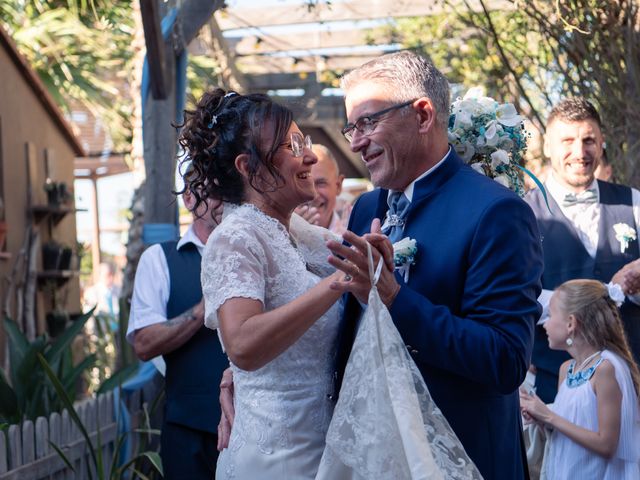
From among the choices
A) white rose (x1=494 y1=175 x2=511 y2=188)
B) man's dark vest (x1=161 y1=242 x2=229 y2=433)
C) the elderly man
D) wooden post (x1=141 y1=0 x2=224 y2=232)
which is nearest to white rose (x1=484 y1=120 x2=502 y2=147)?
white rose (x1=494 y1=175 x2=511 y2=188)

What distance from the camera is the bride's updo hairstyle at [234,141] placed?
2.75 meters

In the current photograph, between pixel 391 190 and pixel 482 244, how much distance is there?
0.45 metres

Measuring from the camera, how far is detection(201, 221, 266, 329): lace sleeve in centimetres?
243

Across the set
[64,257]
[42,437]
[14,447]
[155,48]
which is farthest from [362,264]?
[64,257]

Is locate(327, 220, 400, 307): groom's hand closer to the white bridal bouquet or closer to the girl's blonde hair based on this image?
the white bridal bouquet

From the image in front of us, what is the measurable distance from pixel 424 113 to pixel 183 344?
5.94 ft

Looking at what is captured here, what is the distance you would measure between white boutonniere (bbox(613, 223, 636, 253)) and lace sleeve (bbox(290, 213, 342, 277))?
1.97 metres

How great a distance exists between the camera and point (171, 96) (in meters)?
5.75

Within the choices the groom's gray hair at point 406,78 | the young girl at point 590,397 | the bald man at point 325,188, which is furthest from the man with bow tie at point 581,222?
the groom's gray hair at point 406,78

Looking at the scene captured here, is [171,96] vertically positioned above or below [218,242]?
above

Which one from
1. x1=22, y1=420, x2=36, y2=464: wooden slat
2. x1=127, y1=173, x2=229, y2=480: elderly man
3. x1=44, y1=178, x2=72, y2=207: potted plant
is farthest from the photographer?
x1=44, y1=178, x2=72, y2=207: potted plant

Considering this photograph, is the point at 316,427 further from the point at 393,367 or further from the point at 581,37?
the point at 581,37

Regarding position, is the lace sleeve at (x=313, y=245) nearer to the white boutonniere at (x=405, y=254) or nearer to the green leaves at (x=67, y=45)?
the white boutonniere at (x=405, y=254)

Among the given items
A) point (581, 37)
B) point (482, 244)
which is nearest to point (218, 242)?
point (482, 244)
